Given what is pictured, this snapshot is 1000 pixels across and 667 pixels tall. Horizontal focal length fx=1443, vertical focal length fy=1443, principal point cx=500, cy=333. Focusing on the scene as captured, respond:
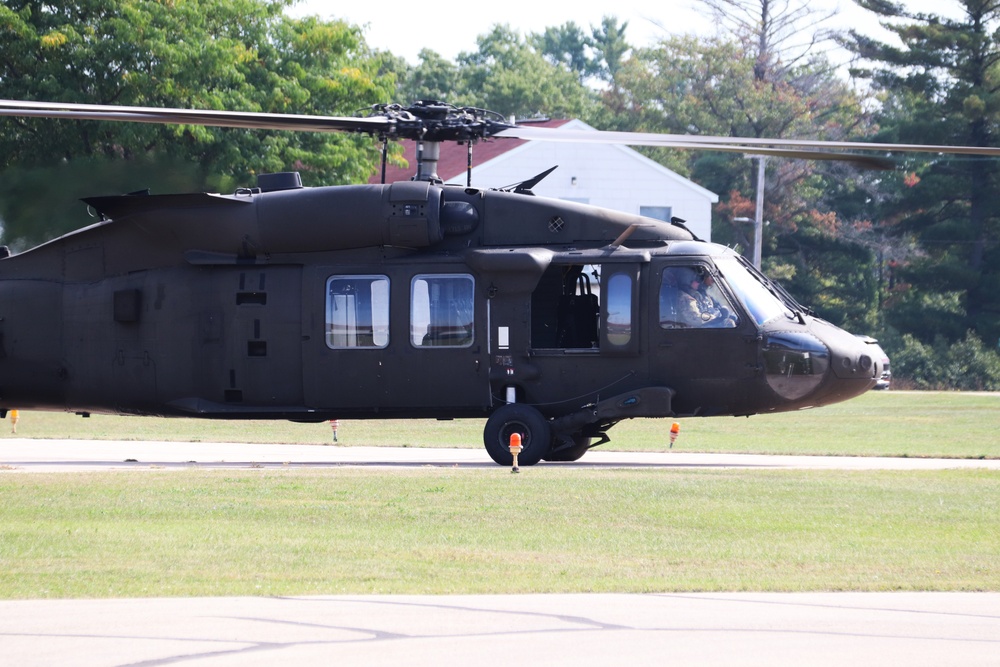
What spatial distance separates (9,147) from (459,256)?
18.4m

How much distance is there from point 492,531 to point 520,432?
6.30 metres

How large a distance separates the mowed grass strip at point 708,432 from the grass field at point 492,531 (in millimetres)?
7150

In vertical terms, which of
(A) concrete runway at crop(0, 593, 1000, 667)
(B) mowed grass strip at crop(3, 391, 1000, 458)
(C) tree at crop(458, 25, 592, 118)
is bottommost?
(B) mowed grass strip at crop(3, 391, 1000, 458)

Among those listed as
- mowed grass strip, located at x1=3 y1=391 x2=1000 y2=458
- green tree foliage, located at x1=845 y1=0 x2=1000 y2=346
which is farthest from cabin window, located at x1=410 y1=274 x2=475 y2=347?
green tree foliage, located at x1=845 y1=0 x2=1000 y2=346

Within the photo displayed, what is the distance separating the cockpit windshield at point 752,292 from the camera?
18391 mm

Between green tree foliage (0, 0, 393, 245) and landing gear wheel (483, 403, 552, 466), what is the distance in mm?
12240

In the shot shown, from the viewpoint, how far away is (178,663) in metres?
7.61

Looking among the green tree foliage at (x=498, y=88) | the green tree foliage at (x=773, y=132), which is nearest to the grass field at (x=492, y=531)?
the green tree foliage at (x=773, y=132)

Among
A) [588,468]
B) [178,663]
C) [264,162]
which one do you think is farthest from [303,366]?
[264,162]

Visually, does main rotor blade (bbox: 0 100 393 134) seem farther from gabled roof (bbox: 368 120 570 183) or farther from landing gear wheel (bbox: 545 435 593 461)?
gabled roof (bbox: 368 120 570 183)

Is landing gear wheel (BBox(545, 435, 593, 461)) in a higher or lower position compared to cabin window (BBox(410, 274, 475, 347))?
lower

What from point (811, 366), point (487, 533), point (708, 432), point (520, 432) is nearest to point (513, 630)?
point (487, 533)

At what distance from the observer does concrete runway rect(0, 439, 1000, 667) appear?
7.80 m

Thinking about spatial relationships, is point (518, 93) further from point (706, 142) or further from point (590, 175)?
point (706, 142)
